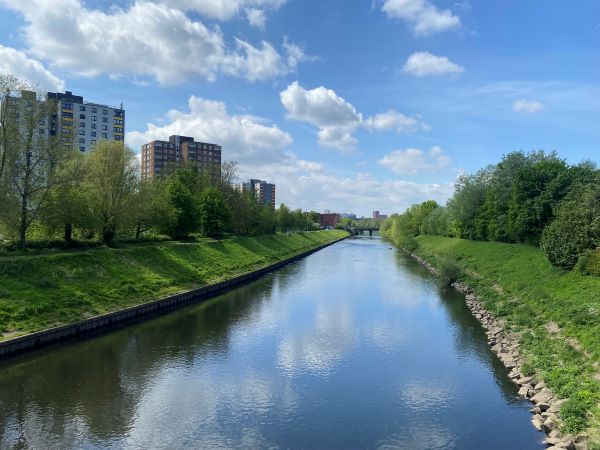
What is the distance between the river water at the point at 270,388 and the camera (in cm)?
1584

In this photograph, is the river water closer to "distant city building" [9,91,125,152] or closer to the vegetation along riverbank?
the vegetation along riverbank

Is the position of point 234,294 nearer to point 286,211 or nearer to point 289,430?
point 289,430

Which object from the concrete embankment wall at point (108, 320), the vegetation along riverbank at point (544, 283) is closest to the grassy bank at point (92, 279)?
the concrete embankment wall at point (108, 320)

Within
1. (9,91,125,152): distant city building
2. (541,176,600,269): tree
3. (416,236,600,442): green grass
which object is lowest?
(416,236,600,442): green grass

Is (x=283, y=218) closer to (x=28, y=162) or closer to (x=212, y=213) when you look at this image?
(x=212, y=213)

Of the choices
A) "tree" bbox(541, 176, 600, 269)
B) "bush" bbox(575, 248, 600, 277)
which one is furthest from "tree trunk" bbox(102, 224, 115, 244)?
"bush" bbox(575, 248, 600, 277)

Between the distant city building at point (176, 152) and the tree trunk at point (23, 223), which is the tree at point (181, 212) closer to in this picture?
the tree trunk at point (23, 223)

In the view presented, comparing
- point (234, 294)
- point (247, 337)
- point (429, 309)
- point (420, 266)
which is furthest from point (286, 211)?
point (247, 337)

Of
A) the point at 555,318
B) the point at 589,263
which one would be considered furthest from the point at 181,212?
the point at 555,318

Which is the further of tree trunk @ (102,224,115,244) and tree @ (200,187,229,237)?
tree @ (200,187,229,237)

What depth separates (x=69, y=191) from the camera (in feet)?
130

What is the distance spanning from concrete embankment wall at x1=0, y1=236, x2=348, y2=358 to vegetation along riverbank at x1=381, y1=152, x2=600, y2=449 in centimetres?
2414

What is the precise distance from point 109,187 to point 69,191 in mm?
8066

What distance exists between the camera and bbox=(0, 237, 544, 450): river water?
15.8m
